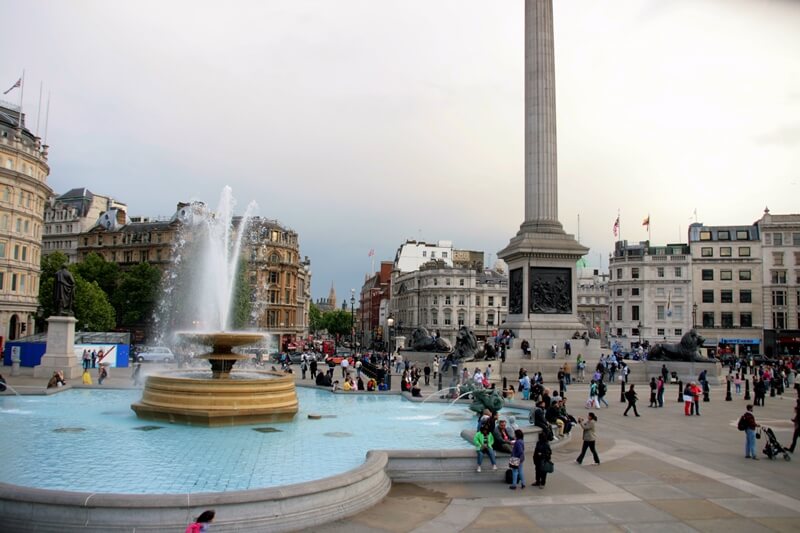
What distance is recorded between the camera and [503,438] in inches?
529

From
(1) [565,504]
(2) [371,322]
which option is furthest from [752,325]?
(2) [371,322]

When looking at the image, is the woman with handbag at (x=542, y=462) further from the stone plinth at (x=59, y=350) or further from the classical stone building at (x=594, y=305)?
the classical stone building at (x=594, y=305)

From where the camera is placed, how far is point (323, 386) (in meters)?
27.3

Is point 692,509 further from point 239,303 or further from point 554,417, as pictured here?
point 239,303

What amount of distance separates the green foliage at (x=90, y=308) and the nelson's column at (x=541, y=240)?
4827cm

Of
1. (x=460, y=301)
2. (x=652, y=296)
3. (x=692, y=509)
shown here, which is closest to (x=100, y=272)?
(x=460, y=301)

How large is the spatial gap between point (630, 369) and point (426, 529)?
33430 millimetres

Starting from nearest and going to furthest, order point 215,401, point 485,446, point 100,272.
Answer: point 485,446, point 215,401, point 100,272

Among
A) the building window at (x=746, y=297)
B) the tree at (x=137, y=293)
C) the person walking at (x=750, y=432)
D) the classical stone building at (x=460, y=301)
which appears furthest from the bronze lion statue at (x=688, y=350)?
the tree at (x=137, y=293)

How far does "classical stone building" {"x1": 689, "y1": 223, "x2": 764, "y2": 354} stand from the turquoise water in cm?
7232

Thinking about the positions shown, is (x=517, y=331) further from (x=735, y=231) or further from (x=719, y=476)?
(x=735, y=231)

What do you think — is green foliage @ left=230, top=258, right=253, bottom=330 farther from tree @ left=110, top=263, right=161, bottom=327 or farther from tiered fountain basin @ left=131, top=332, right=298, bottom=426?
tiered fountain basin @ left=131, top=332, right=298, bottom=426

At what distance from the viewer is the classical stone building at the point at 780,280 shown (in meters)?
77.6

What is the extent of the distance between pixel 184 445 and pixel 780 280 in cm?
8443
